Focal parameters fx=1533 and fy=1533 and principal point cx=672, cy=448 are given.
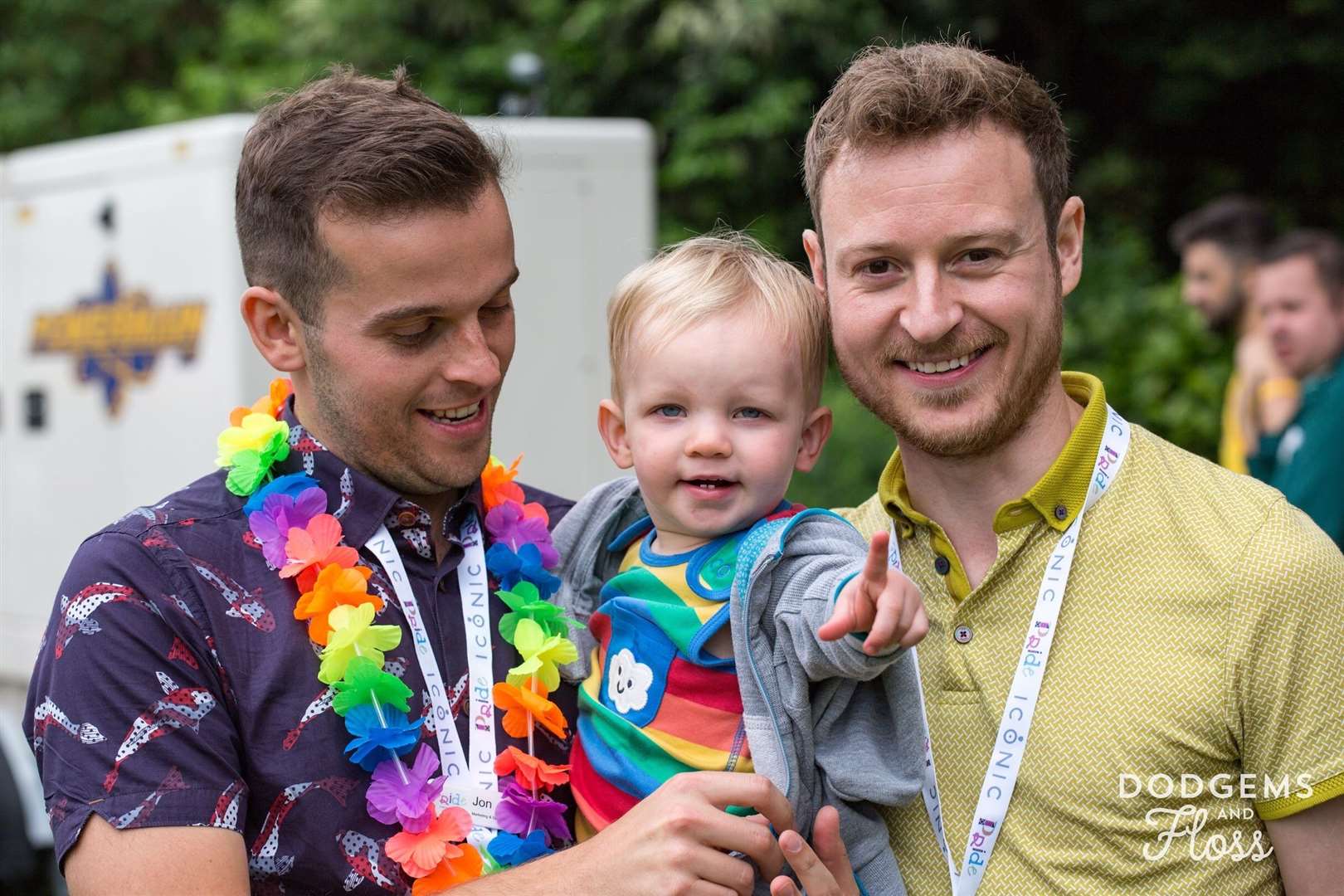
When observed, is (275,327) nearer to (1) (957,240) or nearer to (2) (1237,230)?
(1) (957,240)

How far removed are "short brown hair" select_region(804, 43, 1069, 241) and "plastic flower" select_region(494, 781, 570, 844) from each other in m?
1.25

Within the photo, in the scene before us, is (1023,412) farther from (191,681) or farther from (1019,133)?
(191,681)

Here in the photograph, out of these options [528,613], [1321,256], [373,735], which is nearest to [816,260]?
[528,613]

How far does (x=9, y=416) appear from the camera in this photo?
8.10 m

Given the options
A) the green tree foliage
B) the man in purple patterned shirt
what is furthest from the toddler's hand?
the green tree foliage

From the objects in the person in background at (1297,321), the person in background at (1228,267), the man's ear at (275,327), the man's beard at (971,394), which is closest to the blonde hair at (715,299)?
the man's beard at (971,394)

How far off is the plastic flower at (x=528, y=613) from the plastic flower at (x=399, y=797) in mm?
349

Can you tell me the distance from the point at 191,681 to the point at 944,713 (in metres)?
1.34

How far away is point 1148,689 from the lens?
105 inches

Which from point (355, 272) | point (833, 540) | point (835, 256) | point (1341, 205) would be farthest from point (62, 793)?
point (1341, 205)

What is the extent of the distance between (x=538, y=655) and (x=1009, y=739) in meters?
0.88

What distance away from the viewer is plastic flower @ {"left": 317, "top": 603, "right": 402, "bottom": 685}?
8.87ft

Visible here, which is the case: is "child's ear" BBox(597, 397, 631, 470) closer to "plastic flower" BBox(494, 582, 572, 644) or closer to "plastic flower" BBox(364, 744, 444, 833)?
"plastic flower" BBox(494, 582, 572, 644)

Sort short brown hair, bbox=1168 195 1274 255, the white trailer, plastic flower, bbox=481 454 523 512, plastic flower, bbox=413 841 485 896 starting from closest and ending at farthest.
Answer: plastic flower, bbox=413 841 485 896, plastic flower, bbox=481 454 523 512, the white trailer, short brown hair, bbox=1168 195 1274 255
